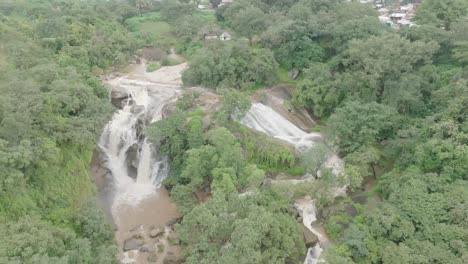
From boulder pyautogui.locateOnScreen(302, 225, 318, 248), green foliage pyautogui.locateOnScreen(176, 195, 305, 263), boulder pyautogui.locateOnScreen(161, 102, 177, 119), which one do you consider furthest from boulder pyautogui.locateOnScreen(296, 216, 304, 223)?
boulder pyautogui.locateOnScreen(161, 102, 177, 119)

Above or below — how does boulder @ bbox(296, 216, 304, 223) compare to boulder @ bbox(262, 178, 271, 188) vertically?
below

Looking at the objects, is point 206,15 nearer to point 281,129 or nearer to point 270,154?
point 281,129

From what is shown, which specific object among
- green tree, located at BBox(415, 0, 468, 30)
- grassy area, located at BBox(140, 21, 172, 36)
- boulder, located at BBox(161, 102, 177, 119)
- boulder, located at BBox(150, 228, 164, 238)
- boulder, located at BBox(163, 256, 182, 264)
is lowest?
boulder, located at BBox(150, 228, 164, 238)

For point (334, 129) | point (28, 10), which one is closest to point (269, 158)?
point (334, 129)

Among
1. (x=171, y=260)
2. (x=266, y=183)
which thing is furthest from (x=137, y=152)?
(x=266, y=183)

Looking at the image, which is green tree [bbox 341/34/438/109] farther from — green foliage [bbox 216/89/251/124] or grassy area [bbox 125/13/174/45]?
grassy area [bbox 125/13/174/45]

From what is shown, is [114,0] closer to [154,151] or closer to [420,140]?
[154,151]

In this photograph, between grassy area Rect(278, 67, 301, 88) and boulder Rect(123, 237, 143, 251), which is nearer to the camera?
boulder Rect(123, 237, 143, 251)

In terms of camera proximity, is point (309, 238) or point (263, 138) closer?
point (309, 238)
